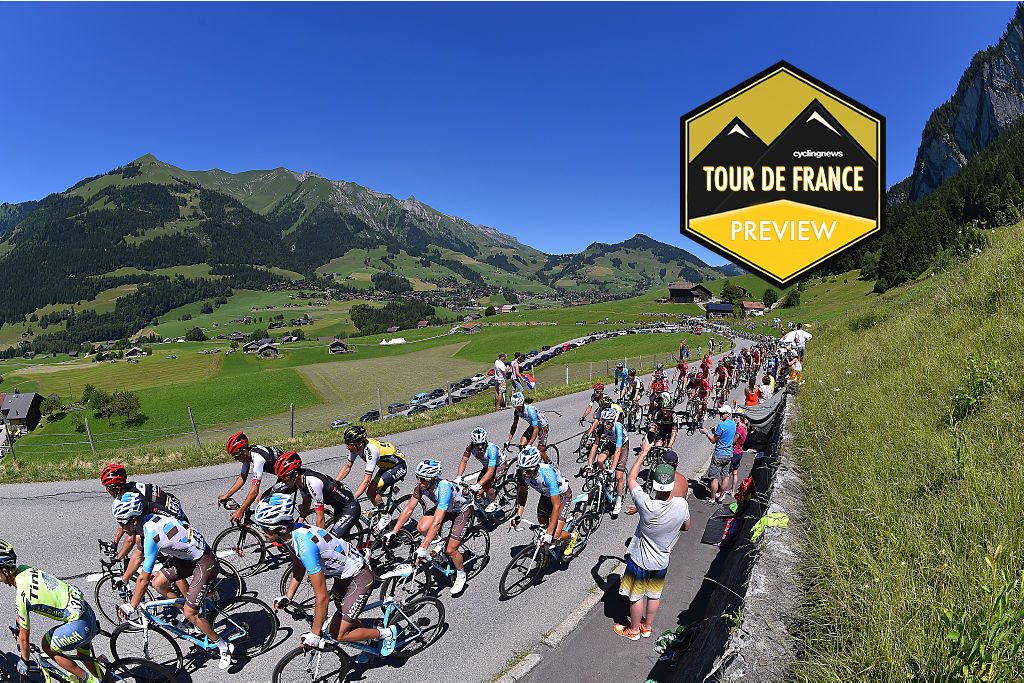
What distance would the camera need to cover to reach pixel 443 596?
257 inches

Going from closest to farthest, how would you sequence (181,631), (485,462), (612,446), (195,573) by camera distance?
(181,631)
(195,573)
(485,462)
(612,446)

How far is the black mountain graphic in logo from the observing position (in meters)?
4.52

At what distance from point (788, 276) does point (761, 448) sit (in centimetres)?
667

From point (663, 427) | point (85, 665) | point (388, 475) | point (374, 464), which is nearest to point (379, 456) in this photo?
point (374, 464)

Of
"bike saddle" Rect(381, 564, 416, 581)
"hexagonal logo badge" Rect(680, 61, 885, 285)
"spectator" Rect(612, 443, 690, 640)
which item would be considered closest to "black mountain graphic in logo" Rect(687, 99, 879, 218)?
"hexagonal logo badge" Rect(680, 61, 885, 285)

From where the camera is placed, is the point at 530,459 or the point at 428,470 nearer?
the point at 428,470

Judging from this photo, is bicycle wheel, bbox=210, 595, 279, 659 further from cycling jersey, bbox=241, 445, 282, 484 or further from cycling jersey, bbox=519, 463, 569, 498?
cycling jersey, bbox=519, 463, 569, 498

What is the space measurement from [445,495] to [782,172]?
564 centimetres

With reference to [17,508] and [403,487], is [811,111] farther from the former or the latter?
[17,508]

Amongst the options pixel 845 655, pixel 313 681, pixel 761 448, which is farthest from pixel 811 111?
pixel 313 681

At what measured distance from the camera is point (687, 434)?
14.6m

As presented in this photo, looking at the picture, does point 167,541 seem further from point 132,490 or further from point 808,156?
point 808,156

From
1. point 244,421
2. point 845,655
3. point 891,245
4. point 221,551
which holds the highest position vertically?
point 891,245

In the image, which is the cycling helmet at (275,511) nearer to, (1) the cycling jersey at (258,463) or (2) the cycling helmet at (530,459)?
(1) the cycling jersey at (258,463)
